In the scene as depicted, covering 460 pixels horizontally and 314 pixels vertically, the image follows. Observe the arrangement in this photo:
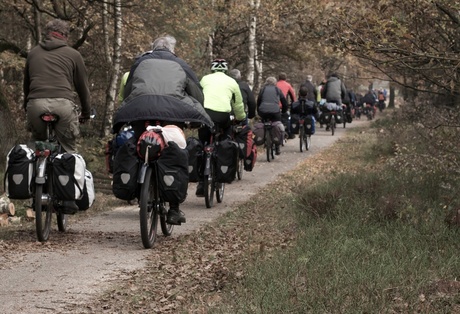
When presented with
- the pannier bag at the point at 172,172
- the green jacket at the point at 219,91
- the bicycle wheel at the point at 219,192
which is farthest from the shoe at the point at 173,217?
the green jacket at the point at 219,91

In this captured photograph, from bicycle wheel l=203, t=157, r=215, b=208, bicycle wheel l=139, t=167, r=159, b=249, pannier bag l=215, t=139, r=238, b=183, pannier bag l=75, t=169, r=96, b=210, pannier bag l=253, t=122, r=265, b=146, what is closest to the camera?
bicycle wheel l=139, t=167, r=159, b=249

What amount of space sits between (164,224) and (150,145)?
47.7 inches

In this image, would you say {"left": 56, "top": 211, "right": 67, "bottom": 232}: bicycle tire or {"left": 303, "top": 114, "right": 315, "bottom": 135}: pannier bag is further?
{"left": 303, "top": 114, "right": 315, "bottom": 135}: pannier bag

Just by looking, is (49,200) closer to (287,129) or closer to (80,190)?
(80,190)

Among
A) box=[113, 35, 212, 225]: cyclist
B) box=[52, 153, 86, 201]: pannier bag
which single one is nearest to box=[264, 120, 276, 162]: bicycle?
box=[113, 35, 212, 225]: cyclist

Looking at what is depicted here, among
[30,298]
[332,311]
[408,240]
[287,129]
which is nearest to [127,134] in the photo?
[408,240]

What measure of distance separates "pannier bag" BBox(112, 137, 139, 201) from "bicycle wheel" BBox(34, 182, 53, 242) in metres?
0.76

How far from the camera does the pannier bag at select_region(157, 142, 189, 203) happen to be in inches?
339

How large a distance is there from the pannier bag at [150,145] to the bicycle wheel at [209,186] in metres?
3.76

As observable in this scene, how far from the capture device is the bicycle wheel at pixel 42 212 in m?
8.62

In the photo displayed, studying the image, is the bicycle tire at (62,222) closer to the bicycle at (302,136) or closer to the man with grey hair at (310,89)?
the bicycle at (302,136)

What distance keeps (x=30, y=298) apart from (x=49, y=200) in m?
2.42

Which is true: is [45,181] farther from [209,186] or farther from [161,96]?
[209,186]

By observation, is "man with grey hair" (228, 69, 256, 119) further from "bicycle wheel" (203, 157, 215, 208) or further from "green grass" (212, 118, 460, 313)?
Answer: "green grass" (212, 118, 460, 313)
